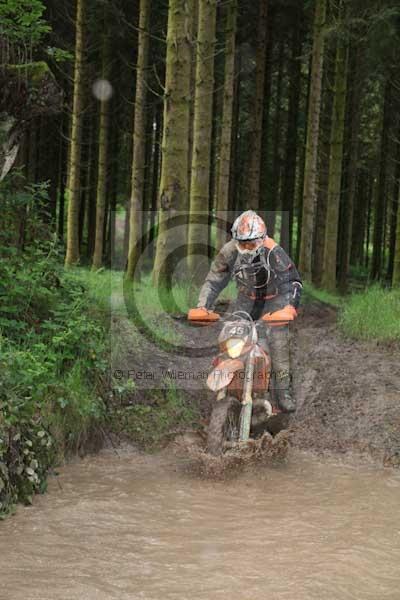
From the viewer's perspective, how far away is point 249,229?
618cm

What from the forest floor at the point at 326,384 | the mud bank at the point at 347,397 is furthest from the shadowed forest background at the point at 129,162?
the mud bank at the point at 347,397

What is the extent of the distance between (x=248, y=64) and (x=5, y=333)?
17.5 metres

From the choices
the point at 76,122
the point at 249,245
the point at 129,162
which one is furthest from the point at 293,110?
the point at 249,245

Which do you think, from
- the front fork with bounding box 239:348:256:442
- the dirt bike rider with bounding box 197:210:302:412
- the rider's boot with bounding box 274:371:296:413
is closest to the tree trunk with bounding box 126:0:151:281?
the dirt bike rider with bounding box 197:210:302:412

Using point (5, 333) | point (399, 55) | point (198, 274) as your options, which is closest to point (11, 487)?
point (5, 333)

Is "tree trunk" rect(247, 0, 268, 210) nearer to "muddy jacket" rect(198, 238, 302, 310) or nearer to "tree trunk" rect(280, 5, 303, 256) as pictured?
"tree trunk" rect(280, 5, 303, 256)

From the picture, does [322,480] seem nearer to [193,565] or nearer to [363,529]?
[363,529]

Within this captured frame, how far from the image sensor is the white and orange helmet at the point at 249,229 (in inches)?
243

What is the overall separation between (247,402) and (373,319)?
184 inches

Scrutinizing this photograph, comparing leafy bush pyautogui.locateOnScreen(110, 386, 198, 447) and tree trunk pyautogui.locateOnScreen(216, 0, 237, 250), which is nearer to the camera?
leafy bush pyautogui.locateOnScreen(110, 386, 198, 447)

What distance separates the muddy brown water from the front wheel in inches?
14.3

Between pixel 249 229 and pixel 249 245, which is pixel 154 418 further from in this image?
pixel 249 229

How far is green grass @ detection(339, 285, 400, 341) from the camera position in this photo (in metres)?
9.52

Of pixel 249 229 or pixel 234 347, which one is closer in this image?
pixel 234 347
